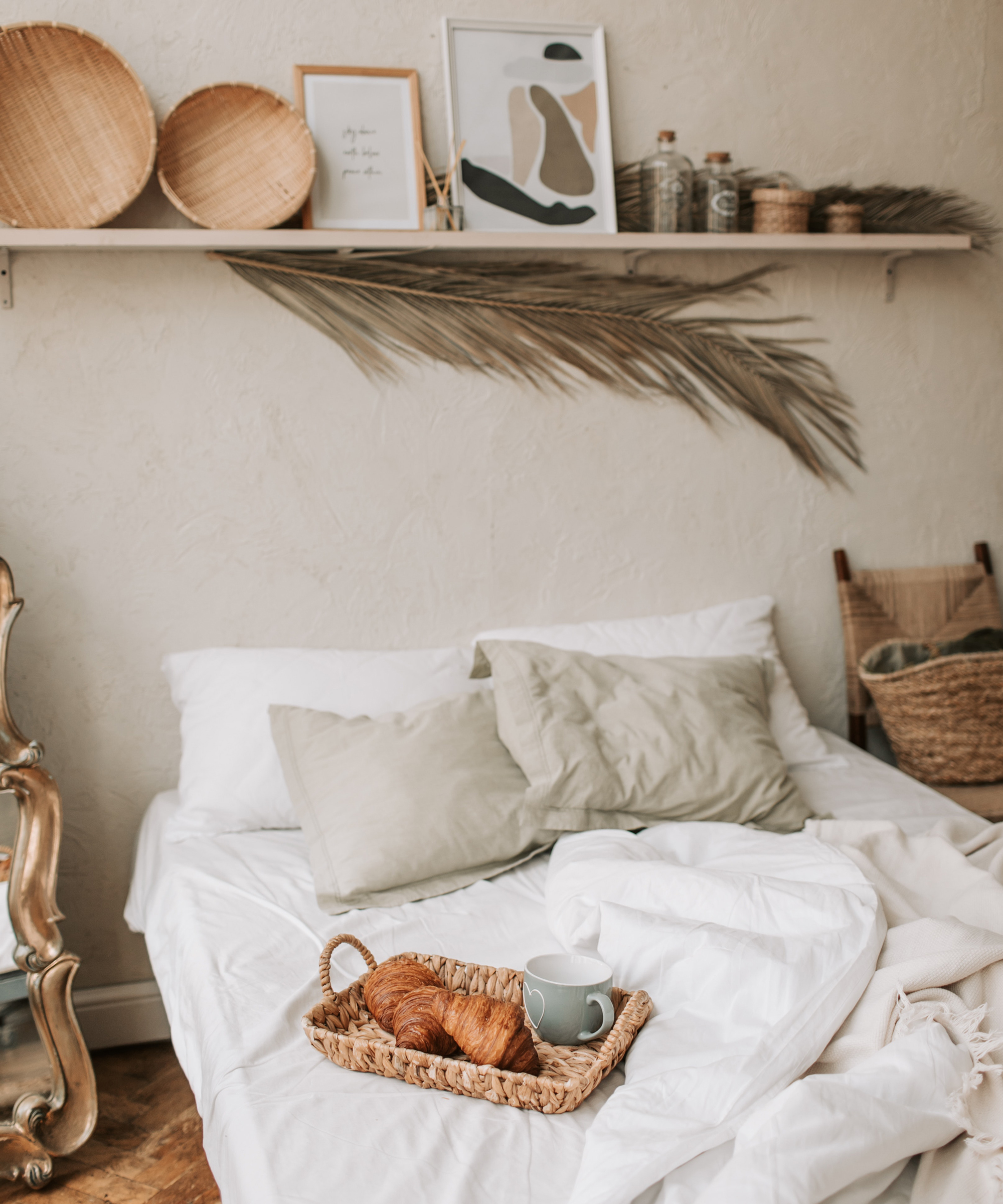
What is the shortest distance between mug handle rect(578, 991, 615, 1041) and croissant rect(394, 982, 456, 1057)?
142 millimetres

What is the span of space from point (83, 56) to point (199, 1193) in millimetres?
1953

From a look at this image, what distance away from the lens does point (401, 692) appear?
191cm

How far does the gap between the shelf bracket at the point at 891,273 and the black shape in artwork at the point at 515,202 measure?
0.73 metres

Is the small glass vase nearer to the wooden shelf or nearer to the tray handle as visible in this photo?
the wooden shelf

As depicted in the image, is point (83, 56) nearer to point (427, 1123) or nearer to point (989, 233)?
point (427, 1123)

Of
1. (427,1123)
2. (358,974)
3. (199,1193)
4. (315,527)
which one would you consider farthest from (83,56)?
(199,1193)

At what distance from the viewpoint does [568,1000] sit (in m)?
0.99

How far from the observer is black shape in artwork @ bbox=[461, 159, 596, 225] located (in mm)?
2006

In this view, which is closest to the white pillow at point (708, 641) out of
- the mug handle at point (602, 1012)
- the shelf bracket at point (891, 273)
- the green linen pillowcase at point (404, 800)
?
the green linen pillowcase at point (404, 800)

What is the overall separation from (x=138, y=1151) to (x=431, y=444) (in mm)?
1410

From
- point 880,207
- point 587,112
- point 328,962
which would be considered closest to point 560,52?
point 587,112

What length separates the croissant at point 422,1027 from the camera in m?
1.00

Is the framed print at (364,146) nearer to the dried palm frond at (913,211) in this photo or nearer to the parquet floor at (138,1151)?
the dried palm frond at (913,211)

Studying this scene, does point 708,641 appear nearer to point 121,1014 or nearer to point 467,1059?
point 467,1059
